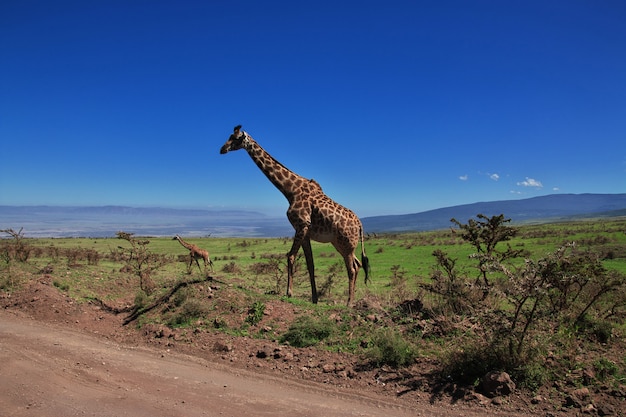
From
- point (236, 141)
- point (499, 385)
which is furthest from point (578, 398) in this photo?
point (236, 141)

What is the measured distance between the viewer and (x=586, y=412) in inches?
226

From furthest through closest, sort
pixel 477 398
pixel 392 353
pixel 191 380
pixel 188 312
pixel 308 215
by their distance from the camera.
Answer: pixel 308 215 → pixel 188 312 → pixel 392 353 → pixel 191 380 → pixel 477 398

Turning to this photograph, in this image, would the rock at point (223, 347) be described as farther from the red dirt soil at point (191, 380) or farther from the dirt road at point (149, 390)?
the dirt road at point (149, 390)

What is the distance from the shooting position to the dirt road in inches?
232

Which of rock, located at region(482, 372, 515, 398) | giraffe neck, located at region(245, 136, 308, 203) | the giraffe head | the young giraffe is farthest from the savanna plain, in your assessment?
the giraffe head

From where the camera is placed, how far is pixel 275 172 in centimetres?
1266

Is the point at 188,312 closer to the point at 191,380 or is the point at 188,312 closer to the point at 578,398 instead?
the point at 191,380

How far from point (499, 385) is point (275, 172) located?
8467 millimetres

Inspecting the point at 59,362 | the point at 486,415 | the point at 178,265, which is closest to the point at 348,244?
the point at 486,415

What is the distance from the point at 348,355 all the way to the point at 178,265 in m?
19.6

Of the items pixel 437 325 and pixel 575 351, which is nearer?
pixel 575 351

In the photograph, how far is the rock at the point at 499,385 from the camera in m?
6.28

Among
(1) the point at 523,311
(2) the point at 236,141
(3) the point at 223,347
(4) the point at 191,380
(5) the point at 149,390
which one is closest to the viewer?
(5) the point at 149,390

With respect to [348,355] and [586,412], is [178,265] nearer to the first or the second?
[348,355]
